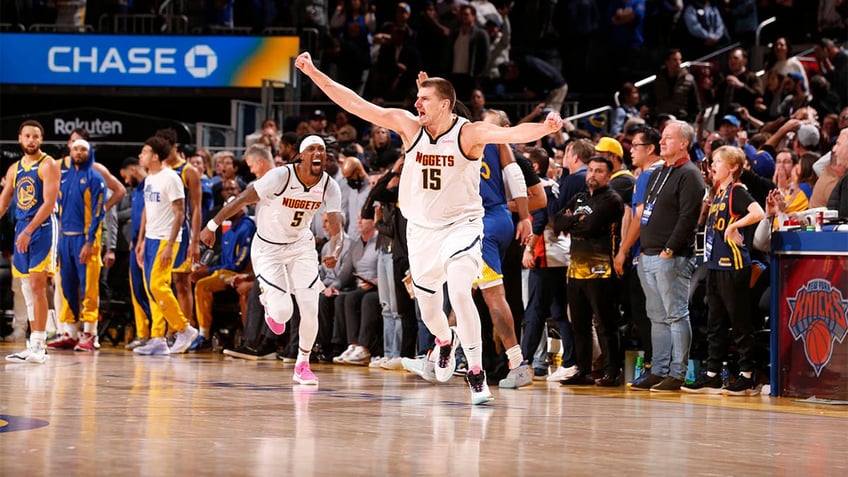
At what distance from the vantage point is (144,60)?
19312mm

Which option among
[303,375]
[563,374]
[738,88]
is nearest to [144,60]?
[738,88]

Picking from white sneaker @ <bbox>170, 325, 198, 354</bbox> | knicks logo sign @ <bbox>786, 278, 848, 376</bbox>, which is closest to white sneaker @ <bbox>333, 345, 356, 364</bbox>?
white sneaker @ <bbox>170, 325, 198, 354</bbox>

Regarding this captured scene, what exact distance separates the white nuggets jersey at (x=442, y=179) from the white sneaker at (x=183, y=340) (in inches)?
224

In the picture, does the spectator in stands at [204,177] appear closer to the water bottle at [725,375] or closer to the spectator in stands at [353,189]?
the spectator in stands at [353,189]

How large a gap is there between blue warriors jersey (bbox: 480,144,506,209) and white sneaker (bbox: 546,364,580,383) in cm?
185

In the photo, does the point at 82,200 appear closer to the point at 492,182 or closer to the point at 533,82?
the point at 492,182

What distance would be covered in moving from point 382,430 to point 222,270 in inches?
299

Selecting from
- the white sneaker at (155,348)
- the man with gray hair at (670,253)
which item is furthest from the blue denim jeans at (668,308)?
the white sneaker at (155,348)

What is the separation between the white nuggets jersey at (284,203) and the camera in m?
10.2

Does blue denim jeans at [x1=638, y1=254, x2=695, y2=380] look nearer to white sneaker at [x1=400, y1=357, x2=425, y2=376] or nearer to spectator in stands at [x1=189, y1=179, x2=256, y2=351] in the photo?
white sneaker at [x1=400, y1=357, x2=425, y2=376]

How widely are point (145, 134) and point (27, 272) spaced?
5.46 m

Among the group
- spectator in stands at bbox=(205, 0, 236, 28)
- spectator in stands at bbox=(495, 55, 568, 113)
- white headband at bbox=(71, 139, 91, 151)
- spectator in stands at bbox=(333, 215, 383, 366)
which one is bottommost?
spectator in stands at bbox=(333, 215, 383, 366)

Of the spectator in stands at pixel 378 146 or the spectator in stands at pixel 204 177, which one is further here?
the spectator in stands at pixel 204 177

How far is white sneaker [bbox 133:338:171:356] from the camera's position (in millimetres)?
13273
